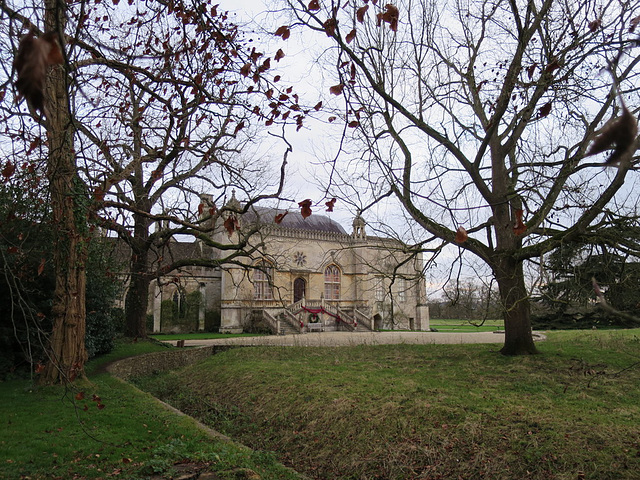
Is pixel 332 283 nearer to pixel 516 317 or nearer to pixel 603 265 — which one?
pixel 516 317

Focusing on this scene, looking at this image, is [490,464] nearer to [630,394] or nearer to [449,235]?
[630,394]

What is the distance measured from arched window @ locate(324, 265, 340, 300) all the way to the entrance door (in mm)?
1715

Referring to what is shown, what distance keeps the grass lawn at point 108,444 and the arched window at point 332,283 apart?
27.1 meters

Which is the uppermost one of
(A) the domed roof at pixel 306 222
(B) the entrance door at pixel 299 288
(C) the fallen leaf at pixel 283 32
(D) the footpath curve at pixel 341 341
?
(A) the domed roof at pixel 306 222

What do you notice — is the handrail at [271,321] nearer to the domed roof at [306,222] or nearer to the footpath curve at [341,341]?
the footpath curve at [341,341]

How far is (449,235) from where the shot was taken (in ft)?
34.9

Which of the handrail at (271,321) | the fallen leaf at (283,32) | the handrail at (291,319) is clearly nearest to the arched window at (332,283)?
the handrail at (291,319)

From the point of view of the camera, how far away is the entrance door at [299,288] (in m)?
34.8

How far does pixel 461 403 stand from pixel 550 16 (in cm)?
665

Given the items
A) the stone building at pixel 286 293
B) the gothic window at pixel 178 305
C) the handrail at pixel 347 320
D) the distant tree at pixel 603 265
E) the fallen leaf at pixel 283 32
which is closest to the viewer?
the fallen leaf at pixel 283 32

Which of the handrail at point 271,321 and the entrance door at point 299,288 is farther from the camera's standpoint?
the entrance door at point 299,288

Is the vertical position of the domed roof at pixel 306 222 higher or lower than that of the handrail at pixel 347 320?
higher

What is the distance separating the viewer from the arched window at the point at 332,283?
35.5 m

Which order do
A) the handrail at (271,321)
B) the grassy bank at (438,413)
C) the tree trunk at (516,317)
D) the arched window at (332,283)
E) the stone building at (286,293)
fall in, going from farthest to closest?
the arched window at (332,283)
the stone building at (286,293)
the handrail at (271,321)
the tree trunk at (516,317)
the grassy bank at (438,413)
